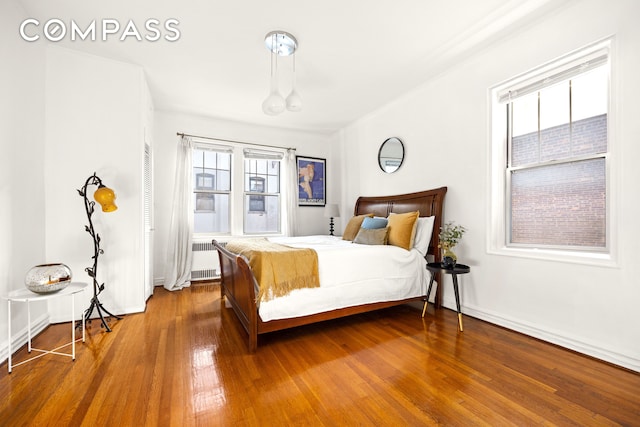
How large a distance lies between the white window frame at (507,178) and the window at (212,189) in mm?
3949

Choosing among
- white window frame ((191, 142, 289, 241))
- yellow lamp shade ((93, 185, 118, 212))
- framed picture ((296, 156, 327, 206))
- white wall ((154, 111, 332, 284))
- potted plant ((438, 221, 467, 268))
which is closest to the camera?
yellow lamp shade ((93, 185, 118, 212))

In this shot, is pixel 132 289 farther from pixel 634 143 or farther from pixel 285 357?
pixel 634 143

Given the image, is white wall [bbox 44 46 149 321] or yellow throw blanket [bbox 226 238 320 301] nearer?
yellow throw blanket [bbox 226 238 320 301]

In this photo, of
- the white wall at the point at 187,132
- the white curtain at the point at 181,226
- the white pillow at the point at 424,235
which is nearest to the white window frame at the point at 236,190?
the white wall at the point at 187,132

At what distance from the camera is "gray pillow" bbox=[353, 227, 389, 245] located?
10.6 ft

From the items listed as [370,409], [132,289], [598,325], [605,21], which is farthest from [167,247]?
[605,21]

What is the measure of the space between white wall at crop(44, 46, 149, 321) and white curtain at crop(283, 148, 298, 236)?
8.21ft

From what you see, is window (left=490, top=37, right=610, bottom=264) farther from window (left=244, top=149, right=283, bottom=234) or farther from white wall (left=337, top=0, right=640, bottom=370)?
window (left=244, top=149, right=283, bottom=234)

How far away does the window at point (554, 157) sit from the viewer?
218 centimetres

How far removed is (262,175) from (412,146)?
2751mm

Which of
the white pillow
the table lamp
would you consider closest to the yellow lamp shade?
the white pillow

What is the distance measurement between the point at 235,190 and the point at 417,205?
3.08 m

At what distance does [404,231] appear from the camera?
3152 millimetres

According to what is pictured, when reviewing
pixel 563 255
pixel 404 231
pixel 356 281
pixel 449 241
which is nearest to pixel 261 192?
pixel 404 231
